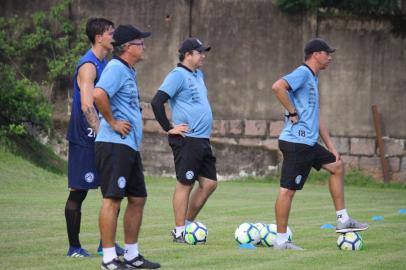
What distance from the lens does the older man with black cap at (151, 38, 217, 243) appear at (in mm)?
11852

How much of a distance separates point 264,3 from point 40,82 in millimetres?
5916

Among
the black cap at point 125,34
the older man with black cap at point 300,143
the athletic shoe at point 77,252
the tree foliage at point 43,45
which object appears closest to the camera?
the black cap at point 125,34

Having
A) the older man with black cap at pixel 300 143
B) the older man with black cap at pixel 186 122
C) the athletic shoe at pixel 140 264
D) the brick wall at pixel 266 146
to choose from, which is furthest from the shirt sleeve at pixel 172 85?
the brick wall at pixel 266 146

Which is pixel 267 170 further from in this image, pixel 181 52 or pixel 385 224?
pixel 181 52

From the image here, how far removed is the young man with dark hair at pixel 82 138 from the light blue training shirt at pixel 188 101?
1.57m

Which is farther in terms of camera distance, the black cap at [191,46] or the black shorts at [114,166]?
the black cap at [191,46]

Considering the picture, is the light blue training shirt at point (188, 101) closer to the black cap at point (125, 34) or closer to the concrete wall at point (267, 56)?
the black cap at point (125, 34)

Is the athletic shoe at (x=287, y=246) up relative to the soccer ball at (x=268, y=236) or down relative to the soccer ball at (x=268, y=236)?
down

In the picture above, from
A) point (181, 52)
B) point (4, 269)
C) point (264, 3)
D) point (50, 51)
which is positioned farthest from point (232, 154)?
point (4, 269)

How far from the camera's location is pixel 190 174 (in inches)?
468

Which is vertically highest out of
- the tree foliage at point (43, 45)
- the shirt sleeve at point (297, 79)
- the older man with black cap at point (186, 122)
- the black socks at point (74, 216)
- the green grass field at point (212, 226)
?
the tree foliage at point (43, 45)

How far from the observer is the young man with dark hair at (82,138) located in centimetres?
1020

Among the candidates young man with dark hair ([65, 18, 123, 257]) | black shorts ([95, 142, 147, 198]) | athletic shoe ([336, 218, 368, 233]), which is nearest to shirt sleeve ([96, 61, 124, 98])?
black shorts ([95, 142, 147, 198])

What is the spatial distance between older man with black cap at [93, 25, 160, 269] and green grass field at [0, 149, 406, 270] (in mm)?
390
